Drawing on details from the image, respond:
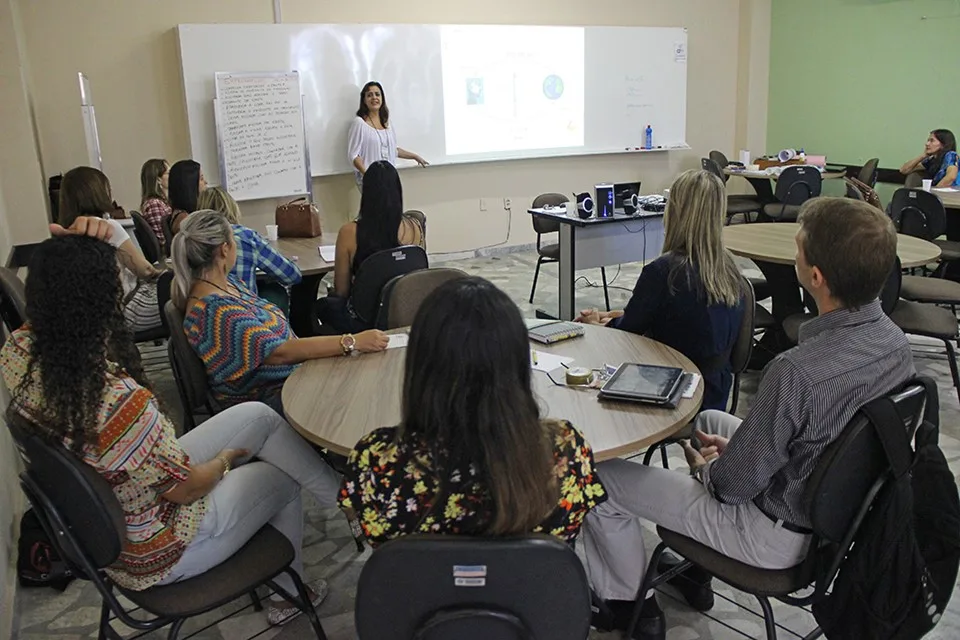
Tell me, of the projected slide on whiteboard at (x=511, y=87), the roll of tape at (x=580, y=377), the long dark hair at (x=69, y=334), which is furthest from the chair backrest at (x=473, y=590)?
the projected slide on whiteboard at (x=511, y=87)

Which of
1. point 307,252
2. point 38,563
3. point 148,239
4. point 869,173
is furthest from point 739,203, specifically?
point 38,563

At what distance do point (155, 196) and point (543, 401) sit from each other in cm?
360

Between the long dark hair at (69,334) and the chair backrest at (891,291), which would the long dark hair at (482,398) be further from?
the chair backrest at (891,291)

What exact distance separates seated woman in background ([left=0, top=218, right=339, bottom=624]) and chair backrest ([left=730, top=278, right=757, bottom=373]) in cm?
168

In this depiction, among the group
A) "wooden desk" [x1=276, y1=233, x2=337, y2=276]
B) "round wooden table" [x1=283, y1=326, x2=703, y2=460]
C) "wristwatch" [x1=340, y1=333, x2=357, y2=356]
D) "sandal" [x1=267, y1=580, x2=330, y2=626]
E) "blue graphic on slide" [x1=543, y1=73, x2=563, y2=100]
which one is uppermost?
"blue graphic on slide" [x1=543, y1=73, x2=563, y2=100]

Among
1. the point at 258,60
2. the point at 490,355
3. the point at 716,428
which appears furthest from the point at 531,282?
the point at 490,355

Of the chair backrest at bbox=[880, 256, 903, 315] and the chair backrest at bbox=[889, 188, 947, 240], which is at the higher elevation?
the chair backrest at bbox=[889, 188, 947, 240]

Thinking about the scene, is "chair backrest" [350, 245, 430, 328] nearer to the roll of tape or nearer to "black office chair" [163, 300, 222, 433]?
"black office chair" [163, 300, 222, 433]

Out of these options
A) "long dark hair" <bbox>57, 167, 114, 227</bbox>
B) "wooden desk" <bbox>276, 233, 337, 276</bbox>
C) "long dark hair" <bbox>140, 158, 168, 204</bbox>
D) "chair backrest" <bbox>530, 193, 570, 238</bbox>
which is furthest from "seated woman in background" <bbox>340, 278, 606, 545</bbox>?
"chair backrest" <bbox>530, 193, 570, 238</bbox>

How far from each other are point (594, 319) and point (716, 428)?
0.73 meters

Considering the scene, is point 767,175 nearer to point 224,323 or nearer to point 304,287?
point 304,287

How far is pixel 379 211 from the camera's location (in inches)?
131

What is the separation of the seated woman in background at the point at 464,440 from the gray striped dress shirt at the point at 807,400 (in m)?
0.53

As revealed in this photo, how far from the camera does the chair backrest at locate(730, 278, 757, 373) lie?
8.57 feet
